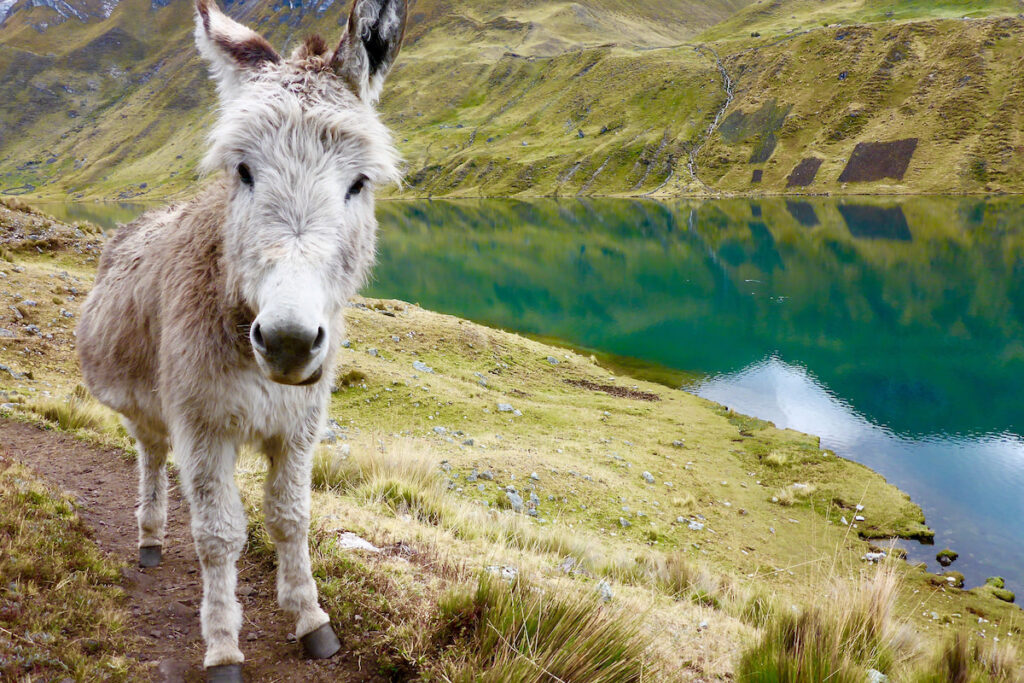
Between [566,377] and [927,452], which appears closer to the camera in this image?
[927,452]

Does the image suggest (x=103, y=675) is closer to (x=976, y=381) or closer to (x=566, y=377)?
(x=566, y=377)

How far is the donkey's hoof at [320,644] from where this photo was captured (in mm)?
3939

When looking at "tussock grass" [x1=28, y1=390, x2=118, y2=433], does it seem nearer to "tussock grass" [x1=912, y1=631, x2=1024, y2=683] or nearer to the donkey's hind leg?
the donkey's hind leg

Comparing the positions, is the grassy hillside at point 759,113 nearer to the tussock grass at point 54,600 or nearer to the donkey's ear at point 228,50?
the tussock grass at point 54,600

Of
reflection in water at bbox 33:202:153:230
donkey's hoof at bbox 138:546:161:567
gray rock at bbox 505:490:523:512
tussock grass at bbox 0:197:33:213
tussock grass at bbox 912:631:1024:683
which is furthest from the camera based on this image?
reflection in water at bbox 33:202:153:230

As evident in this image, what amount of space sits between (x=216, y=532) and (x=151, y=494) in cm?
231

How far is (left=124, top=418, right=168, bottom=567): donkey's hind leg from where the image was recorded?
16.9 feet

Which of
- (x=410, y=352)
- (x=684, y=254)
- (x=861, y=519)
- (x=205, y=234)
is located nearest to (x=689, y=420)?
(x=861, y=519)

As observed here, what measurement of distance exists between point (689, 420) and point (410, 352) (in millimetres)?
10897

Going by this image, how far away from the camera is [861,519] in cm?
1405

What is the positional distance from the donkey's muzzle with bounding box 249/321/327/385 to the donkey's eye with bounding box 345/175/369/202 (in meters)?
0.98

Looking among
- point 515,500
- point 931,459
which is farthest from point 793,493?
point 515,500

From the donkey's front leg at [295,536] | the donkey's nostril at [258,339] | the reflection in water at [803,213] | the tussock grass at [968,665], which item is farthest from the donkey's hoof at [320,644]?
the reflection in water at [803,213]

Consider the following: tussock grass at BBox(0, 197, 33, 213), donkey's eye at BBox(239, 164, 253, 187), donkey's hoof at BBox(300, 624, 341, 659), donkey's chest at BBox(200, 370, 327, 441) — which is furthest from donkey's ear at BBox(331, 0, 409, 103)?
tussock grass at BBox(0, 197, 33, 213)
